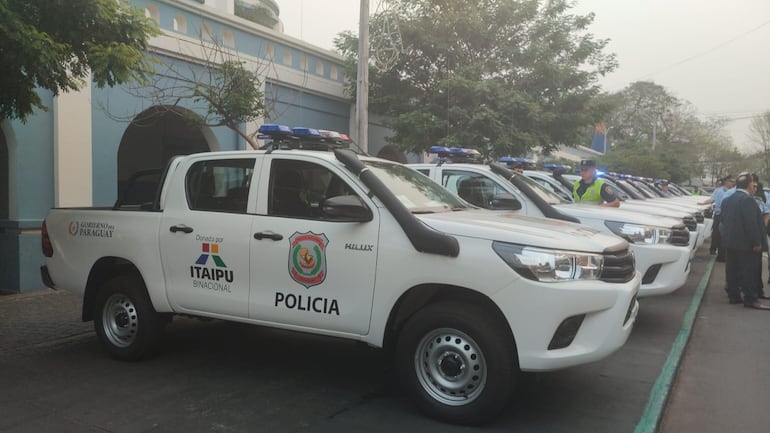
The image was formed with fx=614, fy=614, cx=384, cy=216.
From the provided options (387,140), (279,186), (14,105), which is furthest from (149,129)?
(279,186)

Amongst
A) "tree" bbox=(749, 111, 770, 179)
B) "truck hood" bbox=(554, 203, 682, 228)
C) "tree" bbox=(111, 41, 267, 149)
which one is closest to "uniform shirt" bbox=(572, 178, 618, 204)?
"truck hood" bbox=(554, 203, 682, 228)

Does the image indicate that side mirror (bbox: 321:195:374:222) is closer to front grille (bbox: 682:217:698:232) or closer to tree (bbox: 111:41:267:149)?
tree (bbox: 111:41:267:149)

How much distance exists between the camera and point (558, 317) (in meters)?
3.66

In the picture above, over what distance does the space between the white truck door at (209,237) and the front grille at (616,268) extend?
101 inches

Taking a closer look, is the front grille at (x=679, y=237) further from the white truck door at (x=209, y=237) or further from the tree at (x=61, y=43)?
the tree at (x=61, y=43)

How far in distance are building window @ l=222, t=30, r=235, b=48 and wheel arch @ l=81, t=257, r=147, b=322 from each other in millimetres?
6966

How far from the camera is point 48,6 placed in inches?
215

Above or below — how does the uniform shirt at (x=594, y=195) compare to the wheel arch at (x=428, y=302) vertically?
above

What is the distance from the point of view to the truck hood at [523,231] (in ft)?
12.5

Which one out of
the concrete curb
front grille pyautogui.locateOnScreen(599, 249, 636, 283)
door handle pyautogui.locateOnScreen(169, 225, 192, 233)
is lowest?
the concrete curb

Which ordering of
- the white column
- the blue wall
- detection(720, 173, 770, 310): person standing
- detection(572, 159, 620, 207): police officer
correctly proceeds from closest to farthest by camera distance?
detection(720, 173, 770, 310): person standing → detection(572, 159, 620, 207): police officer → the blue wall → the white column

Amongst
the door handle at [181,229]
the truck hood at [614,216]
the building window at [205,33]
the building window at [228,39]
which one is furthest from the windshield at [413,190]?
the building window at [228,39]

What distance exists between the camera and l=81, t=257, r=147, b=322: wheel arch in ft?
18.0

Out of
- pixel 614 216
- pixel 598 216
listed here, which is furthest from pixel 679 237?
pixel 598 216
